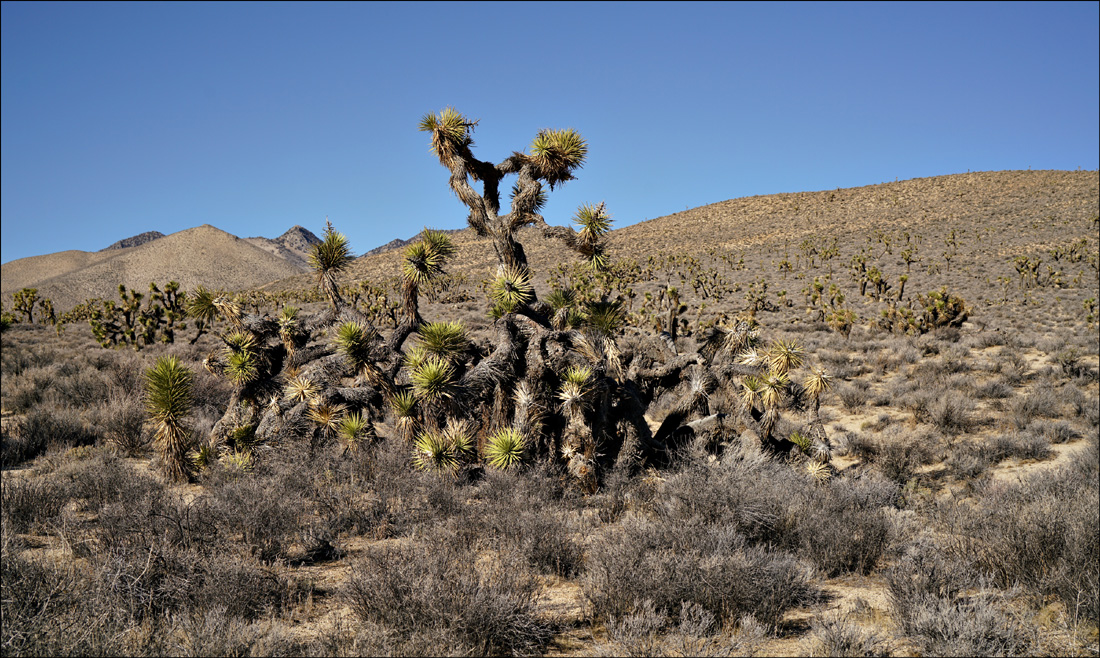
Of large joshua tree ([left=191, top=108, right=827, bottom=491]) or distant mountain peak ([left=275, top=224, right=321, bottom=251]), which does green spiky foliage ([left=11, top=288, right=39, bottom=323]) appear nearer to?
large joshua tree ([left=191, top=108, right=827, bottom=491])

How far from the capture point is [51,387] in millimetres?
14086

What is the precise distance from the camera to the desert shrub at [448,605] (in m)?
4.14

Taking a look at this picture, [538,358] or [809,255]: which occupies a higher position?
[809,255]

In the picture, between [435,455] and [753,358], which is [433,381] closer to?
[435,455]

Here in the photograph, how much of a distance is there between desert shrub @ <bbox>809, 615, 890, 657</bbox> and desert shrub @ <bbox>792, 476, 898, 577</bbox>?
134 cm

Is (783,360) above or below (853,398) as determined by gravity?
above

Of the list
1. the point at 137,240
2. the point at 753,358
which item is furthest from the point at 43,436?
the point at 137,240

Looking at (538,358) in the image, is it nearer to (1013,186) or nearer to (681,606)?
(681,606)

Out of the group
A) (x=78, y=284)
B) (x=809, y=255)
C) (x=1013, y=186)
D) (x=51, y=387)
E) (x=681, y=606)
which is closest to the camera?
(x=681, y=606)

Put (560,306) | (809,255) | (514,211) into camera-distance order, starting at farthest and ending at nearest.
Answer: (809,255) → (560,306) → (514,211)

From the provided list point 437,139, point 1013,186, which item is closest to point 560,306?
point 437,139

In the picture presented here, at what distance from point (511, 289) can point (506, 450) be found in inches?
90.6

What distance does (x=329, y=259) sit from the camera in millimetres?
9703

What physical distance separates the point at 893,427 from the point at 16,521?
13.5 metres
